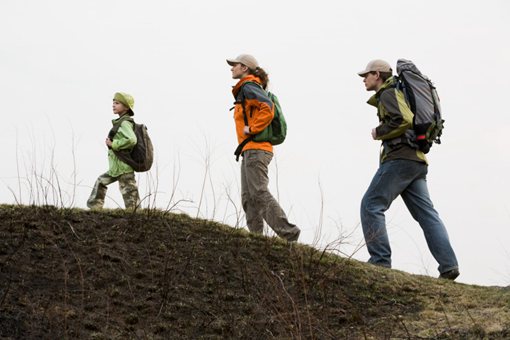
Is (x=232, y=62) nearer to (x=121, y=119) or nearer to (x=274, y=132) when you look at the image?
(x=274, y=132)

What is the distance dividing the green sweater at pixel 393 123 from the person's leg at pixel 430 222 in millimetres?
234

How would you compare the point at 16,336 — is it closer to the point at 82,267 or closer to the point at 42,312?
the point at 42,312

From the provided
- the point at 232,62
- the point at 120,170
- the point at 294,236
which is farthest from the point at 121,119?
the point at 294,236

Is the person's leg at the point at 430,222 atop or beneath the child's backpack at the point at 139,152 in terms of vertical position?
beneath

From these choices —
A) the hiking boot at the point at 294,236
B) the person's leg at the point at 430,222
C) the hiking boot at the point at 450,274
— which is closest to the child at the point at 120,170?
the hiking boot at the point at 294,236

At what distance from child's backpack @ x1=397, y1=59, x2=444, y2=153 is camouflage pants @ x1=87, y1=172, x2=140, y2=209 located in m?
3.00

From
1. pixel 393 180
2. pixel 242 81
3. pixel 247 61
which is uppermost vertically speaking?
pixel 247 61

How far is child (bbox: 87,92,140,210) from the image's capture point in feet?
32.4

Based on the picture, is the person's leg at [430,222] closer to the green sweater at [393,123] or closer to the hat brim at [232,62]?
the green sweater at [393,123]

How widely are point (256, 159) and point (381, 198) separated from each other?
4.02 feet

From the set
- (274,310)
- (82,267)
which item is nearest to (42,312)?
(82,267)

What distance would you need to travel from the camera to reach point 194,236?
28.5 ft

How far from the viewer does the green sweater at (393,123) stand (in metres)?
8.55

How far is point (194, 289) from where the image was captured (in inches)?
292
